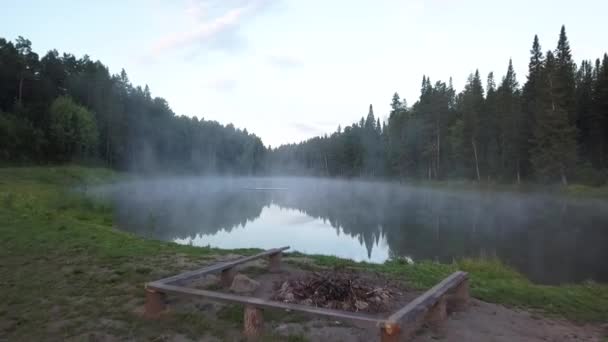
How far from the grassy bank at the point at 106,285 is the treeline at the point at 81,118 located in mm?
37597

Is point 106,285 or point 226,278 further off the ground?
point 226,278

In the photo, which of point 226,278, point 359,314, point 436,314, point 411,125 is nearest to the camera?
point 359,314

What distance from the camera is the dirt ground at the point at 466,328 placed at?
15.5ft

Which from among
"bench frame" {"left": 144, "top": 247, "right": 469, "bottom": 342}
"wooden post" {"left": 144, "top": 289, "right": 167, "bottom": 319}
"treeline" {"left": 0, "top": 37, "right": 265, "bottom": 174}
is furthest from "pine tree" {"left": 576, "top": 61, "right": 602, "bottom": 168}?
"treeline" {"left": 0, "top": 37, "right": 265, "bottom": 174}

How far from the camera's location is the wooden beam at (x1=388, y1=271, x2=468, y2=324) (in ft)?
13.3

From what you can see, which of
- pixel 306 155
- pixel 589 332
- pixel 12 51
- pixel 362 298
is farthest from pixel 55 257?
pixel 306 155

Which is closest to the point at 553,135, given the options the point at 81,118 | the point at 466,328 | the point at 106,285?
the point at 466,328

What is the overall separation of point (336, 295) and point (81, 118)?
54.3 m

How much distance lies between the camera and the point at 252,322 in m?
4.55

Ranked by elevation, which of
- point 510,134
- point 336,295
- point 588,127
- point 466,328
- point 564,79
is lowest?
point 466,328

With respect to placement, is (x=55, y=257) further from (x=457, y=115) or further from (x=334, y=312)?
(x=457, y=115)

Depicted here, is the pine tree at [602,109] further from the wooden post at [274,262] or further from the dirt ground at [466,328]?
the wooden post at [274,262]

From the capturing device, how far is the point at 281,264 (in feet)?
28.0

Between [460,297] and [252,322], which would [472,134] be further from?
[252,322]
